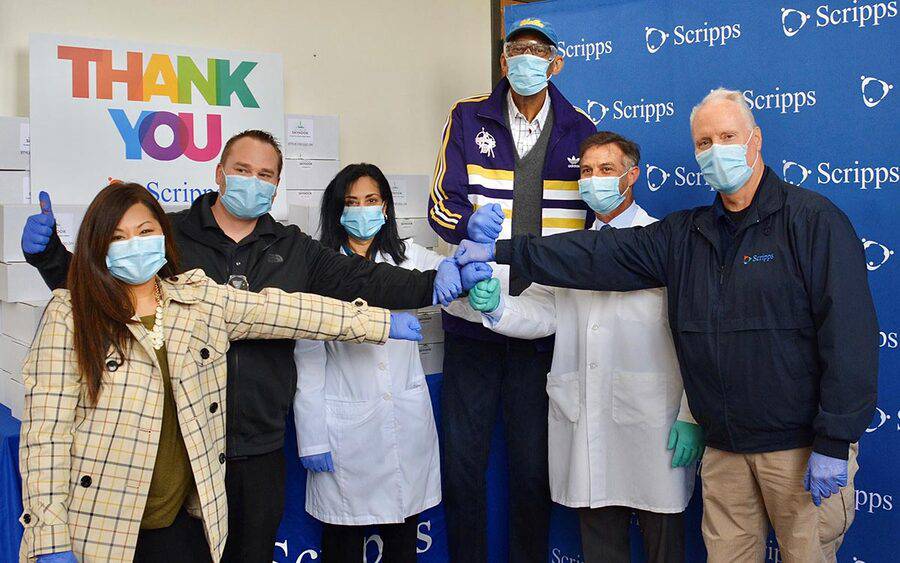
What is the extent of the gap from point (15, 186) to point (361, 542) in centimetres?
185

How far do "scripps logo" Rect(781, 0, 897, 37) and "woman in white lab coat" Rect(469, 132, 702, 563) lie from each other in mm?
705

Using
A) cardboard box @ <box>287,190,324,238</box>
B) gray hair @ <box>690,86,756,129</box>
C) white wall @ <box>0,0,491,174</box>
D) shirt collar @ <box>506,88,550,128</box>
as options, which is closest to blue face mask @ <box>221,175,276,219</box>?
cardboard box @ <box>287,190,324,238</box>

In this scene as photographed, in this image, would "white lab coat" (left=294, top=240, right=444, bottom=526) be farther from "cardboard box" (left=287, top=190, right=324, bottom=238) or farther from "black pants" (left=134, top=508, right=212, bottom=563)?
"cardboard box" (left=287, top=190, right=324, bottom=238)

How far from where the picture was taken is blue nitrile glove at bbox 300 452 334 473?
270cm

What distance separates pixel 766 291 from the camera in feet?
7.41

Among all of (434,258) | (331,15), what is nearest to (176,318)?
(434,258)

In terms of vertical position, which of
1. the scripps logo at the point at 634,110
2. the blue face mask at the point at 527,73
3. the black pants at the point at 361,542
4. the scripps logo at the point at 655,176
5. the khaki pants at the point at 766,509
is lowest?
the black pants at the point at 361,542

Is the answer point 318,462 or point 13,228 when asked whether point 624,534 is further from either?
point 13,228

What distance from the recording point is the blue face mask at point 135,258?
1984mm

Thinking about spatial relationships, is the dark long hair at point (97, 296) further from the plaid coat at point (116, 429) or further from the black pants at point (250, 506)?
the black pants at point (250, 506)

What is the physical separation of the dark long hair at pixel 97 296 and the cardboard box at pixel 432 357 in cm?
144

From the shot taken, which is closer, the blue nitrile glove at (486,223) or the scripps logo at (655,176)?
the blue nitrile glove at (486,223)

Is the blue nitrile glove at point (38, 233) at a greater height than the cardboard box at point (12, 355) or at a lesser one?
greater


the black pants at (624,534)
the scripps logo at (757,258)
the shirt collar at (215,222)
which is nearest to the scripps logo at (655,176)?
the scripps logo at (757,258)
